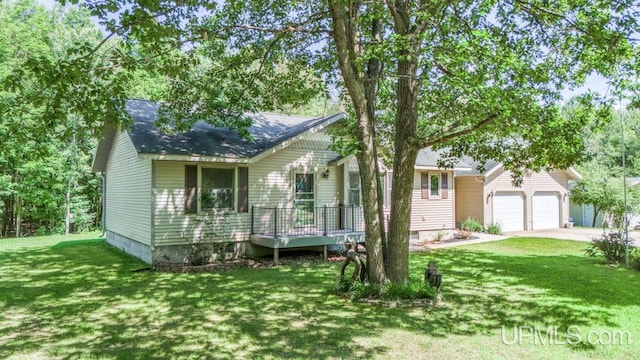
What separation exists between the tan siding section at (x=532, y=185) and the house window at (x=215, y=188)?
13.3 meters

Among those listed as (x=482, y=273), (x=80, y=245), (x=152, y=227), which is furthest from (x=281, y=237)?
(x=80, y=245)

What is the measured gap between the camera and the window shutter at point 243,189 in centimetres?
1259

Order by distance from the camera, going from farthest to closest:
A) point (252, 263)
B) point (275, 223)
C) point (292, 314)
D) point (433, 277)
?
1. point (275, 223)
2. point (252, 263)
3. point (433, 277)
4. point (292, 314)

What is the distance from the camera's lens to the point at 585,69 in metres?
9.08

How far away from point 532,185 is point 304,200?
48.2 ft

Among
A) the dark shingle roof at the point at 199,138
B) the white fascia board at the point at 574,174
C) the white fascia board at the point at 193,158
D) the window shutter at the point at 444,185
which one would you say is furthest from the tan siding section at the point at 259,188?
the white fascia board at the point at 574,174

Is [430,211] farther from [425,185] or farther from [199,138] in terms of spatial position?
[199,138]

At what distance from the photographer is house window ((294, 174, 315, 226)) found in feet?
44.6

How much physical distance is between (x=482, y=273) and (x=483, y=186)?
1074 cm

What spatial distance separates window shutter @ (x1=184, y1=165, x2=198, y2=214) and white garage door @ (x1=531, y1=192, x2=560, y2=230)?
60.5 ft

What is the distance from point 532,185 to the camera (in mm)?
22062

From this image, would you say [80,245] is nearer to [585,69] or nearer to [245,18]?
[245,18]

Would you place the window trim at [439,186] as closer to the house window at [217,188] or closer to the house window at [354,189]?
the house window at [354,189]
